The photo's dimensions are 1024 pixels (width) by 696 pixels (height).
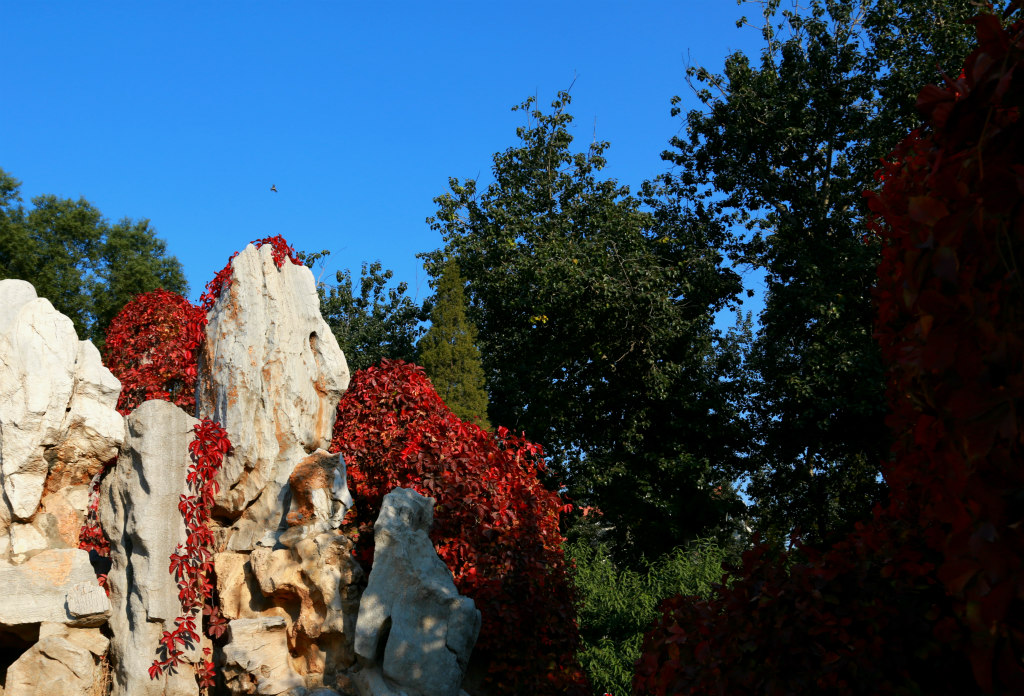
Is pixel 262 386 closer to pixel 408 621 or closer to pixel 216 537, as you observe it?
pixel 216 537

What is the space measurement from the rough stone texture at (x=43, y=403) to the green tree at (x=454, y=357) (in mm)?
8675

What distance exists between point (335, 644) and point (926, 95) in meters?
5.90

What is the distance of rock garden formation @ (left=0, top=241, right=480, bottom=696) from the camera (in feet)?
20.9

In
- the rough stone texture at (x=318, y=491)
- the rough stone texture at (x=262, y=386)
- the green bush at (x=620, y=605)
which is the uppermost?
the rough stone texture at (x=262, y=386)

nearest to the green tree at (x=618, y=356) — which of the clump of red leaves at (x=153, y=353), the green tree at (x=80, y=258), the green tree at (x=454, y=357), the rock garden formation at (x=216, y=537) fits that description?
the green tree at (x=454, y=357)

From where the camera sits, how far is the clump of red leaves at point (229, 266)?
316 inches

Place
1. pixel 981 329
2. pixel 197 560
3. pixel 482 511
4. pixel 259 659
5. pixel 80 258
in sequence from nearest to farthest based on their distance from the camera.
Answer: pixel 981 329
pixel 259 659
pixel 197 560
pixel 482 511
pixel 80 258

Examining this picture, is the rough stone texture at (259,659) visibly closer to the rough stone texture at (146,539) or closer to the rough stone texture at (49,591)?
the rough stone texture at (146,539)

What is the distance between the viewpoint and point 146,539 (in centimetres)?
698

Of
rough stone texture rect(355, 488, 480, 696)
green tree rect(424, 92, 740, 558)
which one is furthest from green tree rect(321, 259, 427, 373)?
rough stone texture rect(355, 488, 480, 696)

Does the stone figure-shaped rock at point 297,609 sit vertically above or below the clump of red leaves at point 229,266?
below

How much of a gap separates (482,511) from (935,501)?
508 cm

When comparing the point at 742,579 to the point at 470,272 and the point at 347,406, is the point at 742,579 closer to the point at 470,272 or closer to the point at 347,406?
the point at 347,406

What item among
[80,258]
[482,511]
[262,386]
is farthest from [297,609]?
[80,258]
